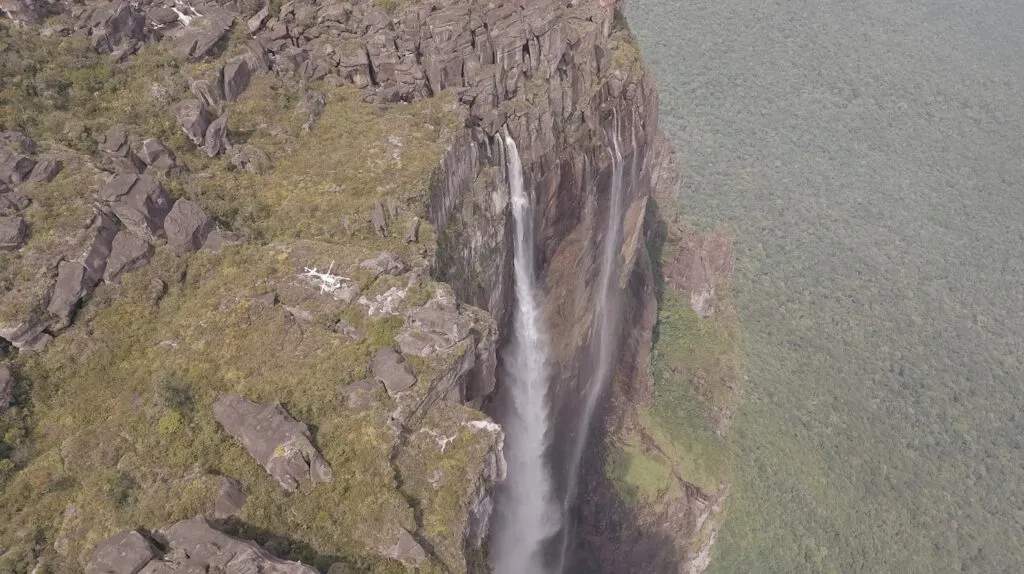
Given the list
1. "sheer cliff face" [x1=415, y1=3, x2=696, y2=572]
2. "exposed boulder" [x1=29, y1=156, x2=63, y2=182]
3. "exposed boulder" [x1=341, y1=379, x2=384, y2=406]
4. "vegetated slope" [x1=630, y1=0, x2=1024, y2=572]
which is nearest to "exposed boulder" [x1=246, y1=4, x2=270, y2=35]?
"sheer cliff face" [x1=415, y1=3, x2=696, y2=572]

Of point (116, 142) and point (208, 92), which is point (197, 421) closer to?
point (116, 142)

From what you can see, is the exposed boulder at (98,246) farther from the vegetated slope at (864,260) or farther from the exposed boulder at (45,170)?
the vegetated slope at (864,260)

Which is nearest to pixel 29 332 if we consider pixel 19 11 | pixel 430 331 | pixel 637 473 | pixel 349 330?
pixel 349 330

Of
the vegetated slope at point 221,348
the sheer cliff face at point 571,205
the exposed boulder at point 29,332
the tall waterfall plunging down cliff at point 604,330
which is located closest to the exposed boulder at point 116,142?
the vegetated slope at point 221,348

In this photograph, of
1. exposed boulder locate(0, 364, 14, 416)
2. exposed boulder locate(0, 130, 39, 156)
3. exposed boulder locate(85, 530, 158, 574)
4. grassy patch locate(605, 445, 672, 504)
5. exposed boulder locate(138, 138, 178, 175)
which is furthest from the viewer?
grassy patch locate(605, 445, 672, 504)

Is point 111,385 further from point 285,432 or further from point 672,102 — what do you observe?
point 672,102

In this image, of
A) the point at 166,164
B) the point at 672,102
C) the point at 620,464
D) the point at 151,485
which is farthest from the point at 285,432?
the point at 672,102

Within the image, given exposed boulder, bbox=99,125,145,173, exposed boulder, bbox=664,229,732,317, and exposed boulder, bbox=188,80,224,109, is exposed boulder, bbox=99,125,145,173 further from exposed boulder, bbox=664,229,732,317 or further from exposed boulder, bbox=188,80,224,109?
exposed boulder, bbox=664,229,732,317
